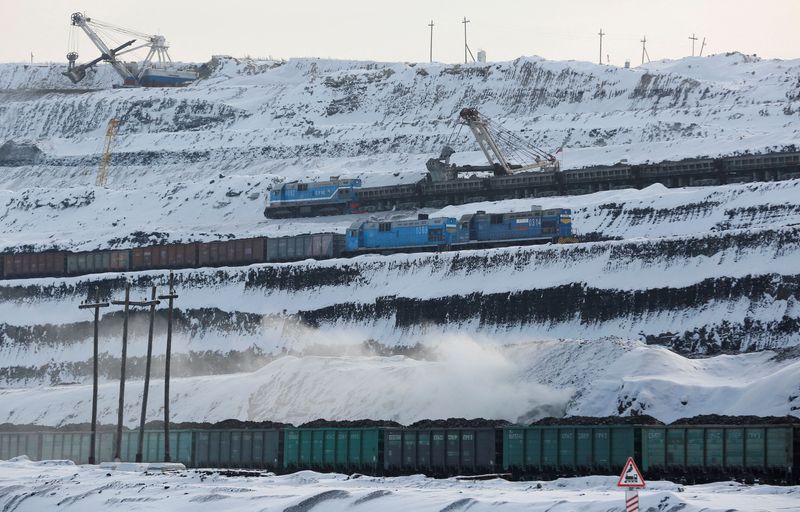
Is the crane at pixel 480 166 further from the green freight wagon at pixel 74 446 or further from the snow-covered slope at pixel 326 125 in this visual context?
the green freight wagon at pixel 74 446

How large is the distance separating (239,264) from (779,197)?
36.1m

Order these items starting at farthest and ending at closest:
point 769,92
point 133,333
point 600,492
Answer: point 769,92 → point 133,333 → point 600,492

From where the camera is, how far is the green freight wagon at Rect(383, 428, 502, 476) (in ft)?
165

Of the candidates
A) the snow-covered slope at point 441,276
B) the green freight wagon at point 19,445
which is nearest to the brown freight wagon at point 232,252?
the snow-covered slope at point 441,276

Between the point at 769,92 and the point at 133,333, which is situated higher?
the point at 769,92

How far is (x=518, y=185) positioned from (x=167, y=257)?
28.3m

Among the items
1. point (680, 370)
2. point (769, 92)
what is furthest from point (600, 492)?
point (769, 92)

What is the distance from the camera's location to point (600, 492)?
1676 inches

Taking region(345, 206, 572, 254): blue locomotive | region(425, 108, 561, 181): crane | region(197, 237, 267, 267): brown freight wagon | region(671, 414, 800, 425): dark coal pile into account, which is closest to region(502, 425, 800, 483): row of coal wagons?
region(671, 414, 800, 425): dark coal pile

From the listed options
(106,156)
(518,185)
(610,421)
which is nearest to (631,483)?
(610,421)

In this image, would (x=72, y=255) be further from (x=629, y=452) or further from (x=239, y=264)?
(x=629, y=452)

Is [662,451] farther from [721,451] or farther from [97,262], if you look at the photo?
[97,262]

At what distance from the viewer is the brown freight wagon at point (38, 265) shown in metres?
111

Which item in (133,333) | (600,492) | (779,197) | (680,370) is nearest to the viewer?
(600,492)
